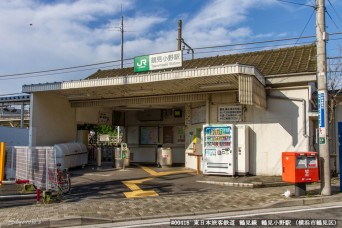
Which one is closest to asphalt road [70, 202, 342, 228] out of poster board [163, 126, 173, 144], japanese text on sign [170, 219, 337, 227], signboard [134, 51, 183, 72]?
japanese text on sign [170, 219, 337, 227]

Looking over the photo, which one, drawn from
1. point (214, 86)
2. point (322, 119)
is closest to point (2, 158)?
point (214, 86)

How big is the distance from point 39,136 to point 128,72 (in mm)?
7003

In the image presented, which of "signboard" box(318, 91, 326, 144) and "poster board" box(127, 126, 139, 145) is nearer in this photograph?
"signboard" box(318, 91, 326, 144)

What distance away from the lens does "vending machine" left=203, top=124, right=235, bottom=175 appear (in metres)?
13.7

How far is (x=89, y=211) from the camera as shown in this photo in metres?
8.38

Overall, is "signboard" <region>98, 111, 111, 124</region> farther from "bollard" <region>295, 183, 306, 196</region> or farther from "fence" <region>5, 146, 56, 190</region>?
"bollard" <region>295, 183, 306, 196</region>

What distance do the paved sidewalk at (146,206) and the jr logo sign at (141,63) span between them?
6115mm

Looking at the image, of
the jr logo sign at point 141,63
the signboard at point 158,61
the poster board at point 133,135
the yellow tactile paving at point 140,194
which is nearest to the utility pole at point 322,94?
the yellow tactile paving at point 140,194

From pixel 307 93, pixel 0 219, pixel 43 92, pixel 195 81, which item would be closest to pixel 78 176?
pixel 43 92

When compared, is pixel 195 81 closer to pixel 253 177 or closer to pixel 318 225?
pixel 253 177

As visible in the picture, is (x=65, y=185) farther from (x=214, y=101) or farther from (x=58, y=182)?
(x=214, y=101)

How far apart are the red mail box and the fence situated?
6639mm

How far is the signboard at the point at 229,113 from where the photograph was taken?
14469mm

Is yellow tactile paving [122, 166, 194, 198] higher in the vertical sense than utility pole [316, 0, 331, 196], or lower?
lower
